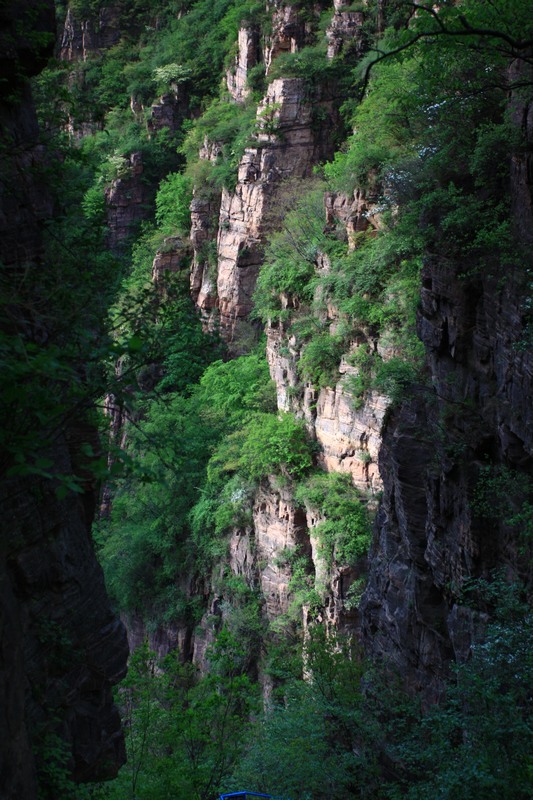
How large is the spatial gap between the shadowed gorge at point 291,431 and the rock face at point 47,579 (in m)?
0.04

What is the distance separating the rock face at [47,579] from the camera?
292 inches

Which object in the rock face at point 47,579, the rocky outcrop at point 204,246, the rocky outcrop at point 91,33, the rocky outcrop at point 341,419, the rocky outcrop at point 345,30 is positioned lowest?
the rock face at point 47,579

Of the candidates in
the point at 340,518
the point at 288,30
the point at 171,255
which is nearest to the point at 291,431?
the point at 340,518

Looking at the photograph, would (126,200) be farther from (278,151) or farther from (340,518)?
(340,518)

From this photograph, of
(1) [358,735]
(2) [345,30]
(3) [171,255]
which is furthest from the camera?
(3) [171,255]

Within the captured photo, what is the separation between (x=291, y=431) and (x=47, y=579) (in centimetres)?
1478

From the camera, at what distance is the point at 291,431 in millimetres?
22469

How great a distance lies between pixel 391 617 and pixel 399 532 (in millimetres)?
1834

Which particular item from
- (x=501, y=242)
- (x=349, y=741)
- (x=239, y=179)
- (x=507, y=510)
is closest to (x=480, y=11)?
(x=501, y=242)

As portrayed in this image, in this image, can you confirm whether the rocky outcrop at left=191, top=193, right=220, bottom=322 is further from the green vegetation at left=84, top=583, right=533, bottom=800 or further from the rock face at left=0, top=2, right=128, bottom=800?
the rock face at left=0, top=2, right=128, bottom=800

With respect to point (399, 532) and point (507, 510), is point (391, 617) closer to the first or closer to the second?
point (399, 532)

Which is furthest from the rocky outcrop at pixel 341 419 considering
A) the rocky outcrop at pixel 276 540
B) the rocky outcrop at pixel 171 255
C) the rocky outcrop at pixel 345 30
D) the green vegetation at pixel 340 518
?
the rocky outcrop at pixel 345 30

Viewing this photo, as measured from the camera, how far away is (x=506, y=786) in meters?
6.79

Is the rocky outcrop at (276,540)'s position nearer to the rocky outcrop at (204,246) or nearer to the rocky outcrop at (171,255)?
the rocky outcrop at (204,246)
